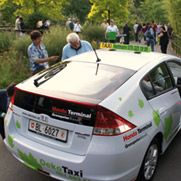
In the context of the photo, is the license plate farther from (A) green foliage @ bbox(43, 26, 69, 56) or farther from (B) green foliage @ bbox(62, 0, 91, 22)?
(B) green foliage @ bbox(62, 0, 91, 22)

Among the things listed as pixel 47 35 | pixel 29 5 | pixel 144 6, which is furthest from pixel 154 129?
pixel 144 6

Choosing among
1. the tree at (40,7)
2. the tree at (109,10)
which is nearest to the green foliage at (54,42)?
the tree at (40,7)

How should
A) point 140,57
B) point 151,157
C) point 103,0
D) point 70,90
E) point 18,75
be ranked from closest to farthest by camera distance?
point 70,90 < point 151,157 < point 140,57 < point 18,75 < point 103,0

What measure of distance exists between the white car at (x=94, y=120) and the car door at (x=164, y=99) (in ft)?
0.04

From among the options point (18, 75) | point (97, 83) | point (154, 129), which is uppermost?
point (97, 83)

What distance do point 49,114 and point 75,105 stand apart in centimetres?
33

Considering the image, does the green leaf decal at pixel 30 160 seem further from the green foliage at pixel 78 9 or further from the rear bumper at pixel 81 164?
the green foliage at pixel 78 9

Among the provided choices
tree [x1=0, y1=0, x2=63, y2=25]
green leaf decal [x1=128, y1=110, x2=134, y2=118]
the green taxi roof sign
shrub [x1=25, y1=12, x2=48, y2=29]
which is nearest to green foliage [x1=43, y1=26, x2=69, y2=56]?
the green taxi roof sign

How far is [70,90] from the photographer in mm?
3623

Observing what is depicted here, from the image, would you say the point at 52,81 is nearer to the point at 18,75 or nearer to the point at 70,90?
the point at 70,90

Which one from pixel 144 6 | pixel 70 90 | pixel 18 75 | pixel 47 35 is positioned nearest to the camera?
pixel 70 90

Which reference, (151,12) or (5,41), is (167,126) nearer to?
(5,41)

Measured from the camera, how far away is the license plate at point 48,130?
342 centimetres

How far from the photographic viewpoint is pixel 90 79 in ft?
12.7
